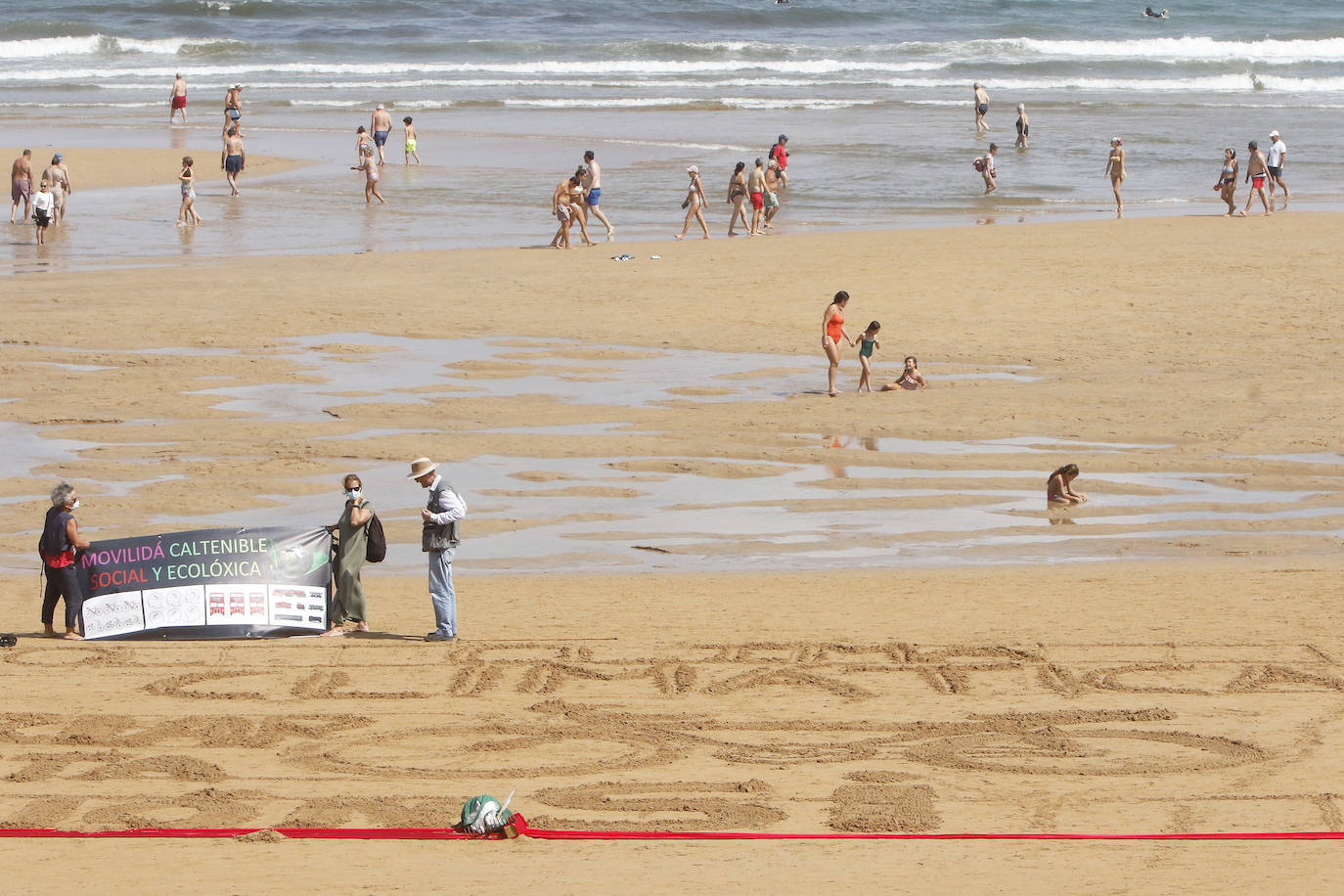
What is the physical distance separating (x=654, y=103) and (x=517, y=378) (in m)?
34.4

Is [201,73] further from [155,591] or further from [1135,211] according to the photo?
[155,591]

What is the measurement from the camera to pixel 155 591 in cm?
1133

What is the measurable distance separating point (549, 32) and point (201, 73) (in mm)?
19383

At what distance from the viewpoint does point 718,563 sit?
13.5m

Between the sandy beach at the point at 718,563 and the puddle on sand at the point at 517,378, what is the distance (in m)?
0.09

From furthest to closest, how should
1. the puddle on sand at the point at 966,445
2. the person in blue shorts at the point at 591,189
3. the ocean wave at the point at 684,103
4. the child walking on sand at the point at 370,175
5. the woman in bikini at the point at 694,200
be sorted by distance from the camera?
the ocean wave at the point at 684,103, the child walking on sand at the point at 370,175, the woman in bikini at the point at 694,200, the person in blue shorts at the point at 591,189, the puddle on sand at the point at 966,445

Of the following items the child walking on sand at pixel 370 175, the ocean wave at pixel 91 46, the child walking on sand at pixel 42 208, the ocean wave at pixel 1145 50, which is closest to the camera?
the child walking on sand at pixel 42 208

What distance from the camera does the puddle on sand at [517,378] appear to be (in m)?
18.0

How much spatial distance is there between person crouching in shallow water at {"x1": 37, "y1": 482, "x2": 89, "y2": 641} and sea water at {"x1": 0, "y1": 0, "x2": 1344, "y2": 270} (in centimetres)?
1659

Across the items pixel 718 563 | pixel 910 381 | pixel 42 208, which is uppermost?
pixel 42 208

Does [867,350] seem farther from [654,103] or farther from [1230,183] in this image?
[654,103]

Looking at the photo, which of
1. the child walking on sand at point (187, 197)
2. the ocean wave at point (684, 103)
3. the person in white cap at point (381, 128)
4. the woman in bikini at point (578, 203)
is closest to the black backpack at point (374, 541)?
the woman in bikini at point (578, 203)

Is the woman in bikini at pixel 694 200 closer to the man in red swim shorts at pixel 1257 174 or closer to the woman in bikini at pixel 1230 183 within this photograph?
the woman in bikini at pixel 1230 183

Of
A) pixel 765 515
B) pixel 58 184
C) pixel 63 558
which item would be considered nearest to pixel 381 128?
pixel 58 184
